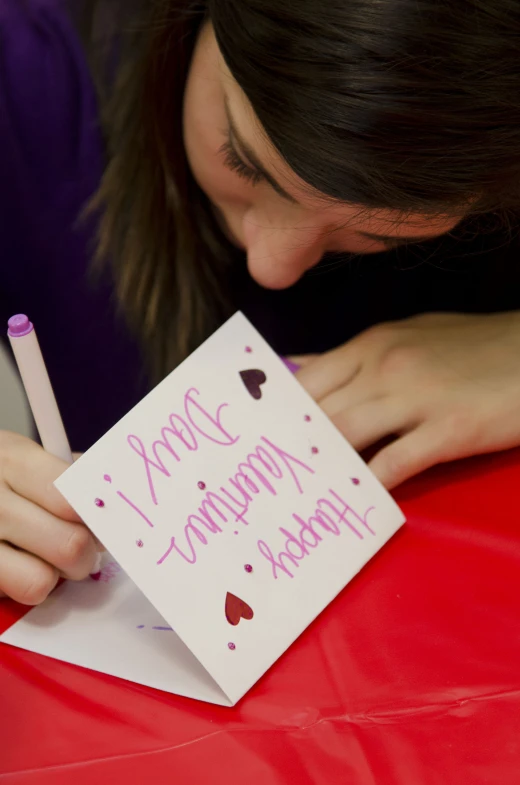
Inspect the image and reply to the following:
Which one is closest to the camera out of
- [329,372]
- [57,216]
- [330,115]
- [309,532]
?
[330,115]

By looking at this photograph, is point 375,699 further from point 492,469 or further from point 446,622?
point 492,469

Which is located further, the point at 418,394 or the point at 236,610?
the point at 418,394

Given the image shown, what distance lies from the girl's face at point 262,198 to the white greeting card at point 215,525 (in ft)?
0.25

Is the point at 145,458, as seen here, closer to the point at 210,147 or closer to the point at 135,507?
the point at 135,507

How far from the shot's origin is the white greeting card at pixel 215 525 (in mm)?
457

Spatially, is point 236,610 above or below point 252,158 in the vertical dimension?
below

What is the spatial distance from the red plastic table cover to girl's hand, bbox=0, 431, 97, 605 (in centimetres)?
5

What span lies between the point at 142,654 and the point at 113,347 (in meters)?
0.48

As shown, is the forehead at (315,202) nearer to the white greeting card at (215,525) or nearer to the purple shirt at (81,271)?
the white greeting card at (215,525)

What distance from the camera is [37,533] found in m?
A: 0.48

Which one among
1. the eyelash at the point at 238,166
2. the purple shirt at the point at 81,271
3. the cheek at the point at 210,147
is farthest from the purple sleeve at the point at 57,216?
the eyelash at the point at 238,166

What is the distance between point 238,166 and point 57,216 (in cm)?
34

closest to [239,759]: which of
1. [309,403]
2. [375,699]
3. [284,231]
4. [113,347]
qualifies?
[375,699]

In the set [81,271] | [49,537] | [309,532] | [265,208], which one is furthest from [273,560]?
[81,271]
